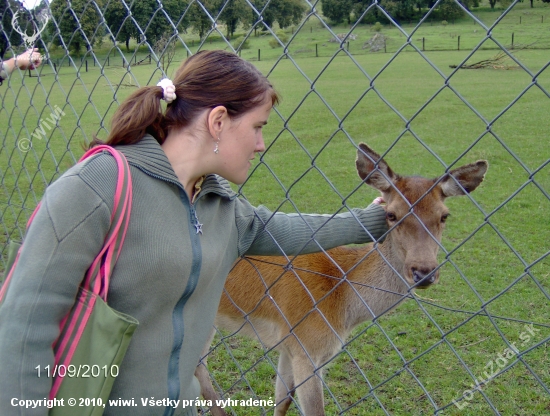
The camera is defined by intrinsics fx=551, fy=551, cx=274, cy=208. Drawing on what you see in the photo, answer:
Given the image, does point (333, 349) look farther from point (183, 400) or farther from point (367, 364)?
point (183, 400)

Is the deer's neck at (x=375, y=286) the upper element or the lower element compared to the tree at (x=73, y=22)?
lower

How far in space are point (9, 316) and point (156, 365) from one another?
0.56 metres

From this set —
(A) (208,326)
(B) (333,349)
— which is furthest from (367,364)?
(A) (208,326)

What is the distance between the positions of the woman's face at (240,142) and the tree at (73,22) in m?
1.73

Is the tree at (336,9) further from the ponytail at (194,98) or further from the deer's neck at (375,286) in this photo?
the deer's neck at (375,286)

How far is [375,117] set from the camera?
15.9m

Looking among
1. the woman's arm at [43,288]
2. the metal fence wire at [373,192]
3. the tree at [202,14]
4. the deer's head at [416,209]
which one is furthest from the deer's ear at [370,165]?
the woman's arm at [43,288]

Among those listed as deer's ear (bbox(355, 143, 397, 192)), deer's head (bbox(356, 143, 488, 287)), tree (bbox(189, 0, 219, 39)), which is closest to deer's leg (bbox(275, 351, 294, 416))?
deer's head (bbox(356, 143, 488, 287))

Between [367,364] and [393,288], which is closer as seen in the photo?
[393,288]

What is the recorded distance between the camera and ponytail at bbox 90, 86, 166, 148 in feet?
6.15

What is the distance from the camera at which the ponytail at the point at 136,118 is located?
1.87m

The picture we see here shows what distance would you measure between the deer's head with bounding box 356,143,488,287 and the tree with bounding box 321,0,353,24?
649 millimetres

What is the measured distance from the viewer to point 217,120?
6.25ft

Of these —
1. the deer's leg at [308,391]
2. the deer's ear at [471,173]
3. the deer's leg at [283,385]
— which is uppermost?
the deer's ear at [471,173]
